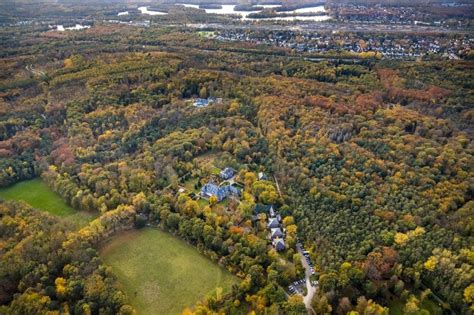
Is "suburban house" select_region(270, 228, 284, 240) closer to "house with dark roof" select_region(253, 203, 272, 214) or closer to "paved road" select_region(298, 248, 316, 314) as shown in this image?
"paved road" select_region(298, 248, 316, 314)

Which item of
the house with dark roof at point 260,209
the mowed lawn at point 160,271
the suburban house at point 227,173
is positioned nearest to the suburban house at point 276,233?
the house with dark roof at point 260,209

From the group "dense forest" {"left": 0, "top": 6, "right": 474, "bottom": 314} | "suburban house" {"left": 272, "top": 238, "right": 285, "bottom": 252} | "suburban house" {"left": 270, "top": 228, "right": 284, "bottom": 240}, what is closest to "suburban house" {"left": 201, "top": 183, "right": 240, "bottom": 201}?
"dense forest" {"left": 0, "top": 6, "right": 474, "bottom": 314}

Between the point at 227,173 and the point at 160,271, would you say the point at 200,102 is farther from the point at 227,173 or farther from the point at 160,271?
the point at 160,271

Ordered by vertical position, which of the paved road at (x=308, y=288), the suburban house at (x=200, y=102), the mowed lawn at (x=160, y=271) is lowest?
the mowed lawn at (x=160, y=271)

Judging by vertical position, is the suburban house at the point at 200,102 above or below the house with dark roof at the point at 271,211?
above

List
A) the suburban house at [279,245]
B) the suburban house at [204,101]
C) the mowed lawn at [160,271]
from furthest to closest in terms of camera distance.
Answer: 1. the suburban house at [204,101]
2. the suburban house at [279,245]
3. the mowed lawn at [160,271]

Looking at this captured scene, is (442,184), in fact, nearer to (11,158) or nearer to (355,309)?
(355,309)

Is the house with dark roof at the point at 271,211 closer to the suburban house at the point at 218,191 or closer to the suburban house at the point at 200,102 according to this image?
the suburban house at the point at 218,191
